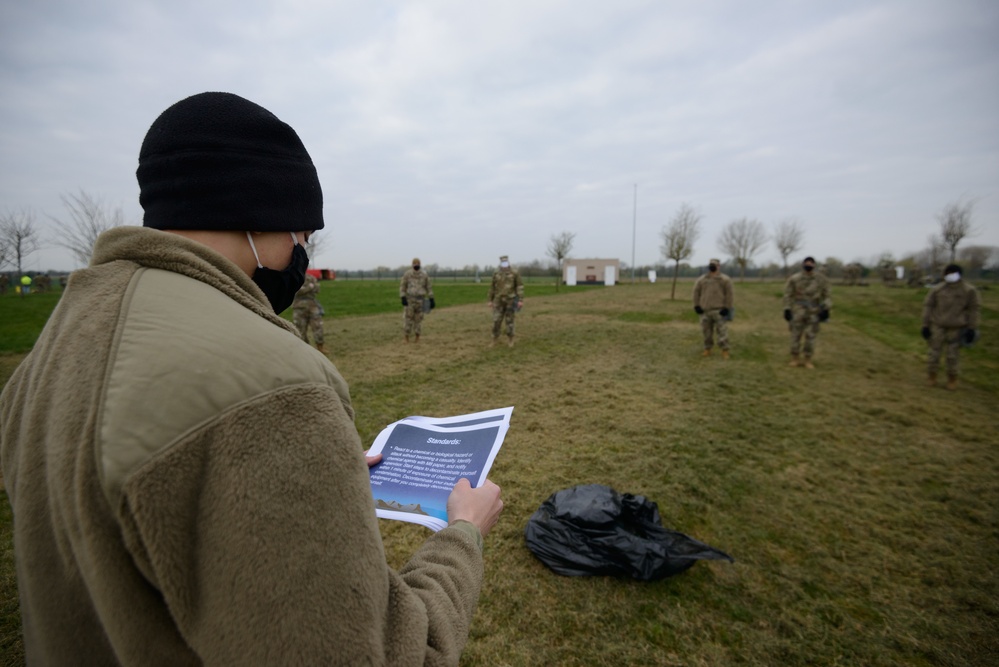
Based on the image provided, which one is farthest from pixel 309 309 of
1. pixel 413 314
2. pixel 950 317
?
pixel 950 317

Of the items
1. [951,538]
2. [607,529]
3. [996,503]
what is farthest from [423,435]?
[996,503]

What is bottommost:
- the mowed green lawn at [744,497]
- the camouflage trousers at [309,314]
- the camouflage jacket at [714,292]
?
the mowed green lawn at [744,497]

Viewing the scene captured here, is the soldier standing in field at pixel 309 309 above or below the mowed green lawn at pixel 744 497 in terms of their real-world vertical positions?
above

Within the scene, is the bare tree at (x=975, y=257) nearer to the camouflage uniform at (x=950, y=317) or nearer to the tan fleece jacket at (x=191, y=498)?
the camouflage uniform at (x=950, y=317)

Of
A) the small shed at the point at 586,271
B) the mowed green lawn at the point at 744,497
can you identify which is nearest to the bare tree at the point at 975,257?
the small shed at the point at 586,271

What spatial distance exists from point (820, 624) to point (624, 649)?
1.28 m

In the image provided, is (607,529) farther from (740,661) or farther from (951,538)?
(951,538)

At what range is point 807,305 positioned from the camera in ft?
31.4

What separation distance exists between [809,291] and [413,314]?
9053mm

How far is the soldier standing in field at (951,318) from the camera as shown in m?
7.93

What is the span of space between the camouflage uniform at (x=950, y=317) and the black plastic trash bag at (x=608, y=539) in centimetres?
778

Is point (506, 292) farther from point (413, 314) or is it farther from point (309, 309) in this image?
point (309, 309)

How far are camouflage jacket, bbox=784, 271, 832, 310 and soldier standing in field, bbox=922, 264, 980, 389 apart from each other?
1567mm

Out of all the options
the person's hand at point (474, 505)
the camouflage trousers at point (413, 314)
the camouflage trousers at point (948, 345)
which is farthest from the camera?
the camouflage trousers at point (413, 314)
